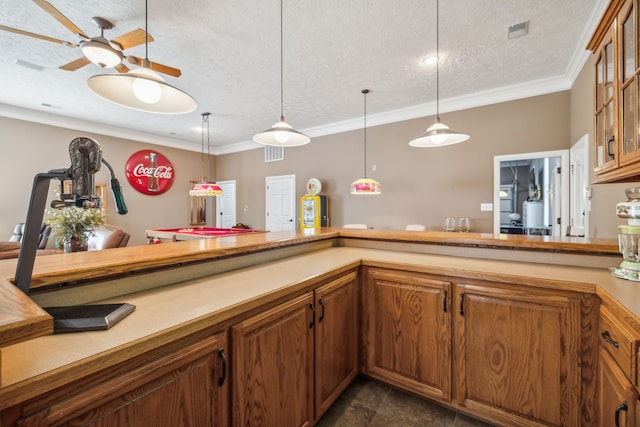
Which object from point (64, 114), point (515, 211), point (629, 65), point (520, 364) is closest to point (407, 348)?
point (520, 364)

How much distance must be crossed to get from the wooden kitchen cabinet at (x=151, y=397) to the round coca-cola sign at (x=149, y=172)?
6.38 metres

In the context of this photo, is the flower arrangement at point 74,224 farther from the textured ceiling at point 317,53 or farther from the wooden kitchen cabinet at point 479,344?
the wooden kitchen cabinet at point 479,344

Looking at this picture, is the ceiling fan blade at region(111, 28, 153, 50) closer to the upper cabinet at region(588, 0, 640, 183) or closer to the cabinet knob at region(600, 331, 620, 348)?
the upper cabinet at region(588, 0, 640, 183)

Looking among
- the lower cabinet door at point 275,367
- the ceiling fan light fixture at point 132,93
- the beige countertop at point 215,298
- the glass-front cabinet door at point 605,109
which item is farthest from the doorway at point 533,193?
the ceiling fan light fixture at point 132,93

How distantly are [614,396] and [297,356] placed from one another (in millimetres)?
1310

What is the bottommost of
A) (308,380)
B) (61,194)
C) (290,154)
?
(308,380)

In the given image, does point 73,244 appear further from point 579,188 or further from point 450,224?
point 579,188

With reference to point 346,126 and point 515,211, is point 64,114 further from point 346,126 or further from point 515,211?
point 515,211

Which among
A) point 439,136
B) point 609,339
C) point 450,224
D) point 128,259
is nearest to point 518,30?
point 439,136

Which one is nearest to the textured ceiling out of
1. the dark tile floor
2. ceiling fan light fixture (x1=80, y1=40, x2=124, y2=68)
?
ceiling fan light fixture (x1=80, y1=40, x2=124, y2=68)

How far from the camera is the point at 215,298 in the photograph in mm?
1212

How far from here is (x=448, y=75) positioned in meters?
3.66

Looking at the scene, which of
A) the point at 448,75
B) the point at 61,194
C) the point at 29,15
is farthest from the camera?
the point at 448,75

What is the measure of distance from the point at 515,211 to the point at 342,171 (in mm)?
6230
